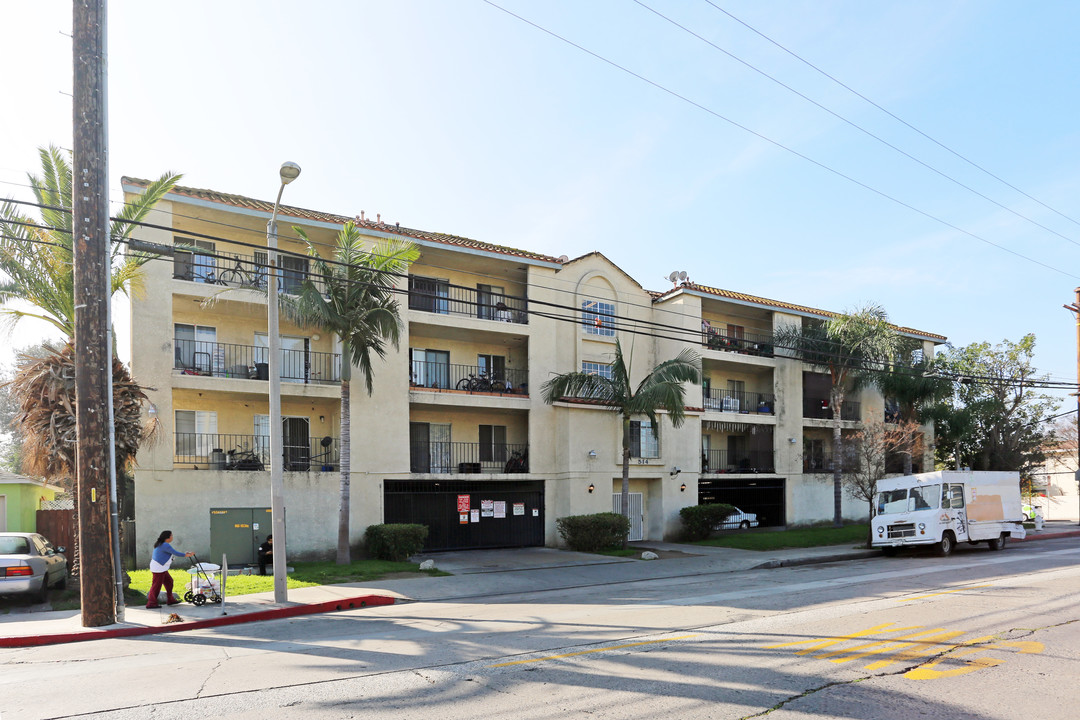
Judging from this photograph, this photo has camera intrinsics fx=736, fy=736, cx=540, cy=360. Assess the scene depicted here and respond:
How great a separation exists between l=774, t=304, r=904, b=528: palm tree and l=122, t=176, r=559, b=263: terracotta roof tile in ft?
43.2

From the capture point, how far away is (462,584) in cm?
1769

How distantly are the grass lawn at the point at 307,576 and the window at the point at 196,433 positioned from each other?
12.7 ft

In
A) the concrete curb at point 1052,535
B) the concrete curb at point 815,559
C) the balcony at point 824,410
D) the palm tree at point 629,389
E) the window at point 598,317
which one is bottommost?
the concrete curb at point 1052,535

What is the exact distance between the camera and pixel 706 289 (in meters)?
32.2

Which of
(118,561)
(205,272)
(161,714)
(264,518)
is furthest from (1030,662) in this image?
(205,272)

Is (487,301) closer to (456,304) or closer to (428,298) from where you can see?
(456,304)

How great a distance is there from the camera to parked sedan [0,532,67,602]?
14.3m

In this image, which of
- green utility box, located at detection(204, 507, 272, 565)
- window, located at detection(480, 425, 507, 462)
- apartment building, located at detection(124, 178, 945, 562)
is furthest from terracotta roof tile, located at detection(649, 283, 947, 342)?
green utility box, located at detection(204, 507, 272, 565)

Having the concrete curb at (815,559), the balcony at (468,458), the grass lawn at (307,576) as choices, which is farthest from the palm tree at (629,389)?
the grass lawn at (307,576)

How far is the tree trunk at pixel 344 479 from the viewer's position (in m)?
20.4

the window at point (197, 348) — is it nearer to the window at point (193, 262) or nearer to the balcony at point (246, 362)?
the balcony at point (246, 362)

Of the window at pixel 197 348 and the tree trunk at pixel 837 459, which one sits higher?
the window at pixel 197 348

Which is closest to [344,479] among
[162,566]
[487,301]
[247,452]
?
[247,452]

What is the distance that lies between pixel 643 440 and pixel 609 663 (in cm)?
2157
